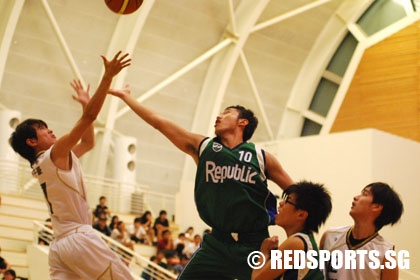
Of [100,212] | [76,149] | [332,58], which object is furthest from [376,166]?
[76,149]

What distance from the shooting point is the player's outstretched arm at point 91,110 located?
6.00 meters

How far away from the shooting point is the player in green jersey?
230 inches

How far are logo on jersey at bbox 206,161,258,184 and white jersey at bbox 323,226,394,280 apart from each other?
707 millimetres

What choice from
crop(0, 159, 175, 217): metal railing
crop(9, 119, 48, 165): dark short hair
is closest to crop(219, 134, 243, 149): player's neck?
crop(9, 119, 48, 165): dark short hair

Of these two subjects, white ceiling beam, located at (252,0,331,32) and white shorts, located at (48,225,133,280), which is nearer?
white shorts, located at (48,225,133,280)

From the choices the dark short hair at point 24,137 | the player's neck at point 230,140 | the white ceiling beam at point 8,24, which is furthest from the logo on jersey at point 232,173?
the white ceiling beam at point 8,24

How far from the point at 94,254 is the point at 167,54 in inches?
594

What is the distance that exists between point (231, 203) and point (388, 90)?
628 inches

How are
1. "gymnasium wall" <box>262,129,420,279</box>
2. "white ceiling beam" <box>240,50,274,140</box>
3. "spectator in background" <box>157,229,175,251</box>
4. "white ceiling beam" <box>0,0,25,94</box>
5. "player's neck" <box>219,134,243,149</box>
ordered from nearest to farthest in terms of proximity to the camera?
"player's neck" <box>219,134,243,149</box>, "spectator in background" <box>157,229,175,251</box>, "gymnasium wall" <box>262,129,420,279</box>, "white ceiling beam" <box>0,0,25,94</box>, "white ceiling beam" <box>240,50,274,140</box>

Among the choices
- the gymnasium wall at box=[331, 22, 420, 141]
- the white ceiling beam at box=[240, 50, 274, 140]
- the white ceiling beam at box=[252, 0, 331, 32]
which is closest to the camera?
the gymnasium wall at box=[331, 22, 420, 141]

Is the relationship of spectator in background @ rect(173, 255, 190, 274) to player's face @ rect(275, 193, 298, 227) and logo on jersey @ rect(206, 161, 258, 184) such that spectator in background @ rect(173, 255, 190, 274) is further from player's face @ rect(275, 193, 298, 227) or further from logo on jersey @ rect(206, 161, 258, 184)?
player's face @ rect(275, 193, 298, 227)

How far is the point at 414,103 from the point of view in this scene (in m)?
20.3

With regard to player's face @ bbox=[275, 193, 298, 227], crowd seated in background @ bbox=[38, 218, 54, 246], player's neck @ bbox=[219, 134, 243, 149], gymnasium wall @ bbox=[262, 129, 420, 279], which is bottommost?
crowd seated in background @ bbox=[38, 218, 54, 246]

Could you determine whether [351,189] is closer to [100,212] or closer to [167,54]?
[100,212]
